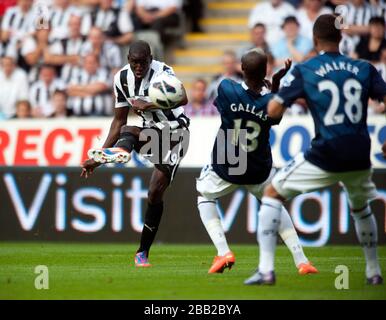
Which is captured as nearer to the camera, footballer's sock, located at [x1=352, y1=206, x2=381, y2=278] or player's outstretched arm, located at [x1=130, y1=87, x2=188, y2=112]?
footballer's sock, located at [x1=352, y1=206, x2=381, y2=278]

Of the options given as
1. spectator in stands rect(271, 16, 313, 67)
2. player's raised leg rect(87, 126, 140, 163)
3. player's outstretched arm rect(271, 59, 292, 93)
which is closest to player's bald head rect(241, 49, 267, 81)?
player's outstretched arm rect(271, 59, 292, 93)

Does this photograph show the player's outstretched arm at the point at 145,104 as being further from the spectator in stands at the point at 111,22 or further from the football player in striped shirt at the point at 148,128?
the spectator in stands at the point at 111,22

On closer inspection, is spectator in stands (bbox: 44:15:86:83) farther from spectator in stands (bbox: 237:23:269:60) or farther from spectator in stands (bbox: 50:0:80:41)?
spectator in stands (bbox: 237:23:269:60)

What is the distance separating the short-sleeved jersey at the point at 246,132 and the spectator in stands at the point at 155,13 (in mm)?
9570

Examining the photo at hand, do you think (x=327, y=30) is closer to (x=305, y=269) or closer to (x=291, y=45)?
(x=305, y=269)

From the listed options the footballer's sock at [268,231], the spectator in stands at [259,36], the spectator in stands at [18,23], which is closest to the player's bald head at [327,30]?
the footballer's sock at [268,231]

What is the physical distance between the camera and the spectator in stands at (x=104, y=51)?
18500 mm

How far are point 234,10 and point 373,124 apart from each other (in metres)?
6.12

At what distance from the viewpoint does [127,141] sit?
10.7 m

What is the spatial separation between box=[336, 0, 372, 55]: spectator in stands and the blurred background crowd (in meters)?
0.02

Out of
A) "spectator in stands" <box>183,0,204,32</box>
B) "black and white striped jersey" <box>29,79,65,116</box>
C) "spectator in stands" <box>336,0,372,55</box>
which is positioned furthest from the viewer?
"spectator in stands" <box>183,0,204,32</box>

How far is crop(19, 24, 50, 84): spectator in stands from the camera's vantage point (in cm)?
1945

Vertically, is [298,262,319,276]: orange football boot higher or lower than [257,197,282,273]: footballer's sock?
lower

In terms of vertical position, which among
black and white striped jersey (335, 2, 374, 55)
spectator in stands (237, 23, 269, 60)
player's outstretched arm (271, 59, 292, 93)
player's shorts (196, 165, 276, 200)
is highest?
black and white striped jersey (335, 2, 374, 55)
